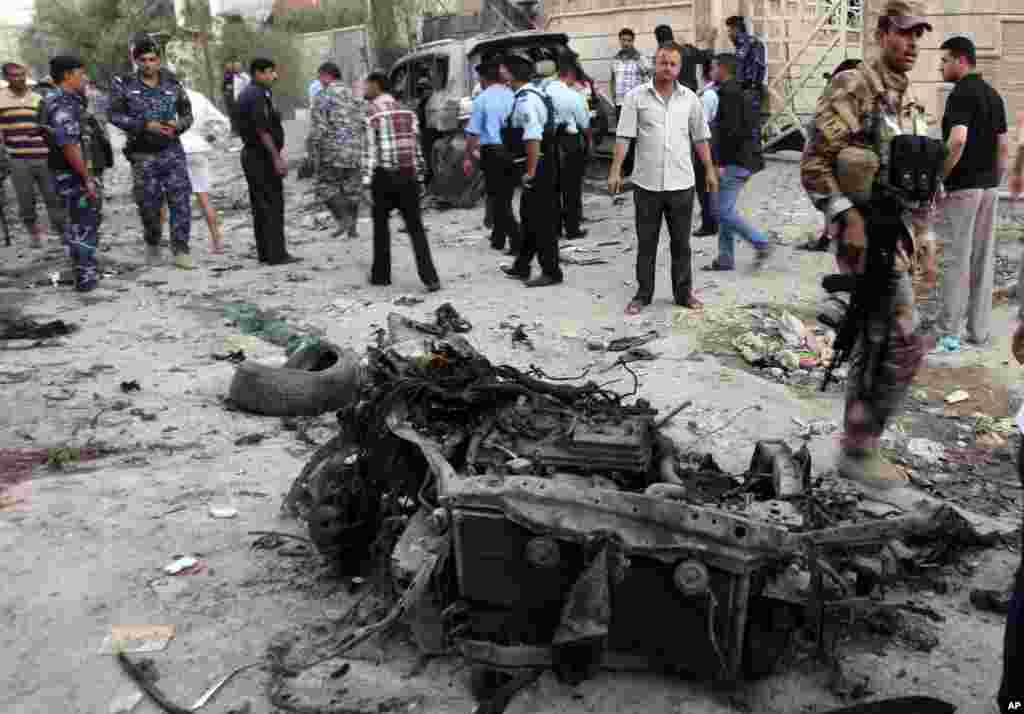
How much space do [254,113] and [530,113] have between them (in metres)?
2.98

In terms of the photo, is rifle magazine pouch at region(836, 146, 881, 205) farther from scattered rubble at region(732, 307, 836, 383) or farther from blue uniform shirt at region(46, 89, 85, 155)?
blue uniform shirt at region(46, 89, 85, 155)

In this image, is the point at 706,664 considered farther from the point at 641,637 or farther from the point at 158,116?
the point at 158,116

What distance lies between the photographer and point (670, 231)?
7.42 metres

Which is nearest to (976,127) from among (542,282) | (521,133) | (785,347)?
(785,347)

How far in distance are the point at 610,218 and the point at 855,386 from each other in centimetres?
736

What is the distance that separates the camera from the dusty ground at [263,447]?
Result: 3156 mm

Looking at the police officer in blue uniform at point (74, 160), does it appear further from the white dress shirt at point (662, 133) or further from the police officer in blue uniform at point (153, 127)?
the white dress shirt at point (662, 133)

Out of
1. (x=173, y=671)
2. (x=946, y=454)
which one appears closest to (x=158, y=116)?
(x=173, y=671)

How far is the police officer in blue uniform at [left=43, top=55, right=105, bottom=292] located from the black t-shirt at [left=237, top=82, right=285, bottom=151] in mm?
1470

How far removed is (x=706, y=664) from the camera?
2.93m

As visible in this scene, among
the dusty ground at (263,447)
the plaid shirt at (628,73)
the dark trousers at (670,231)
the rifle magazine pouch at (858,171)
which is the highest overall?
the plaid shirt at (628,73)

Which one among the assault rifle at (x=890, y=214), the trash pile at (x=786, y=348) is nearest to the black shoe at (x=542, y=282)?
the trash pile at (x=786, y=348)

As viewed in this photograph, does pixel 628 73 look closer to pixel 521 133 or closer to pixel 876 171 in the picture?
pixel 521 133

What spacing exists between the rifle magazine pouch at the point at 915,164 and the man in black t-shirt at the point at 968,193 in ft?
8.78
